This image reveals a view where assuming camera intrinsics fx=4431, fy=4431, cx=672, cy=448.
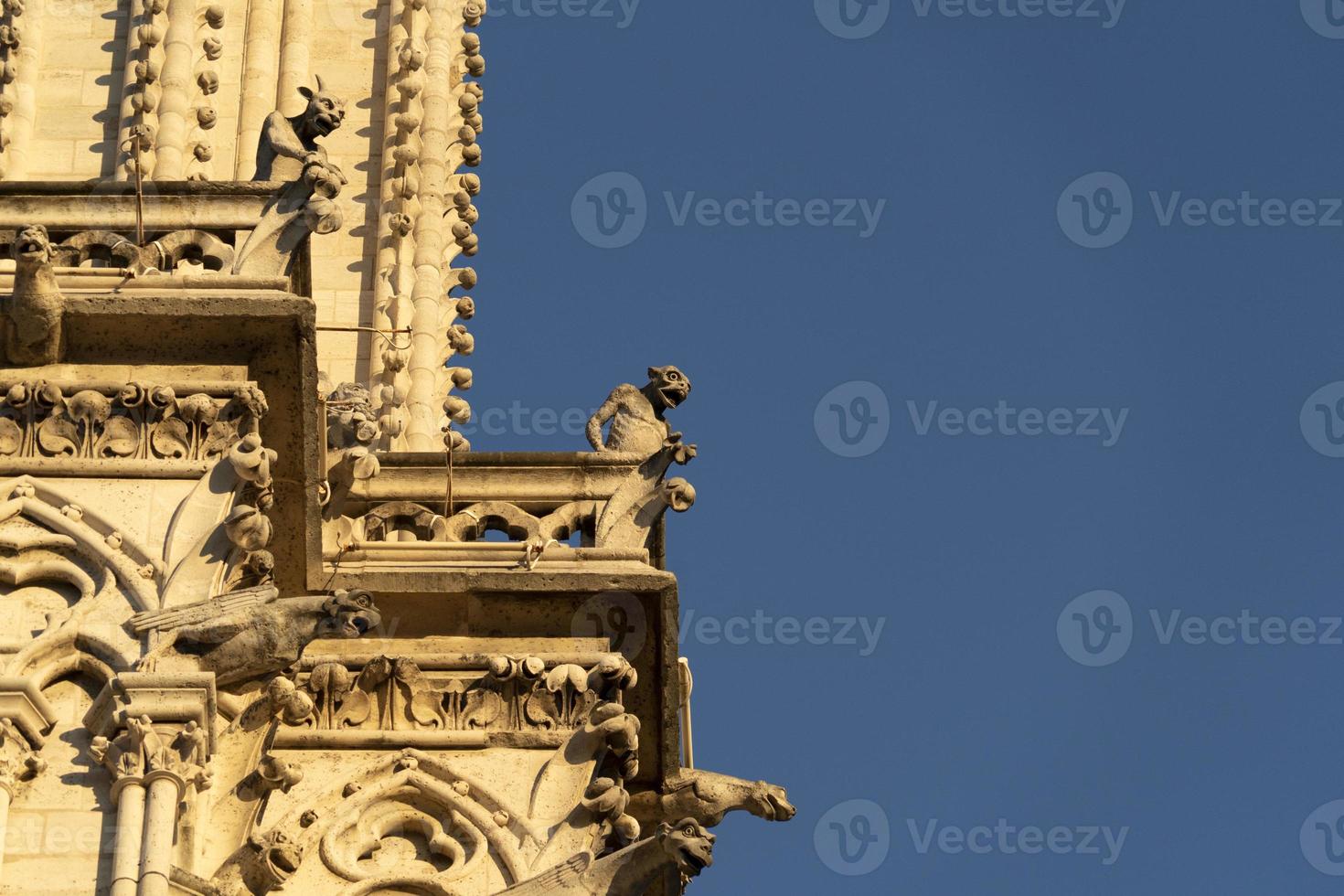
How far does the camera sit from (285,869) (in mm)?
25562

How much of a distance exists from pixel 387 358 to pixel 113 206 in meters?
4.46

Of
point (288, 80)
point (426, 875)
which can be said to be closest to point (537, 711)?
point (426, 875)

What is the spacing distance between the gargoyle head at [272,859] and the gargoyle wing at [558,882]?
1.25m

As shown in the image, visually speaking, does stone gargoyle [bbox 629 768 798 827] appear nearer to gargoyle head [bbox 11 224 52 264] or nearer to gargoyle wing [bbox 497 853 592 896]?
gargoyle wing [bbox 497 853 592 896]

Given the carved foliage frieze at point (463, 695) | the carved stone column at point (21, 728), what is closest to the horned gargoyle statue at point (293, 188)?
the carved foliage frieze at point (463, 695)

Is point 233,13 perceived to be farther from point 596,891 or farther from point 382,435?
point 596,891

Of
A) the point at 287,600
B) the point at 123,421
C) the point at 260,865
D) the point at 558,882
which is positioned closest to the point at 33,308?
the point at 123,421

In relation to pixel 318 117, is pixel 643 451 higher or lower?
lower
